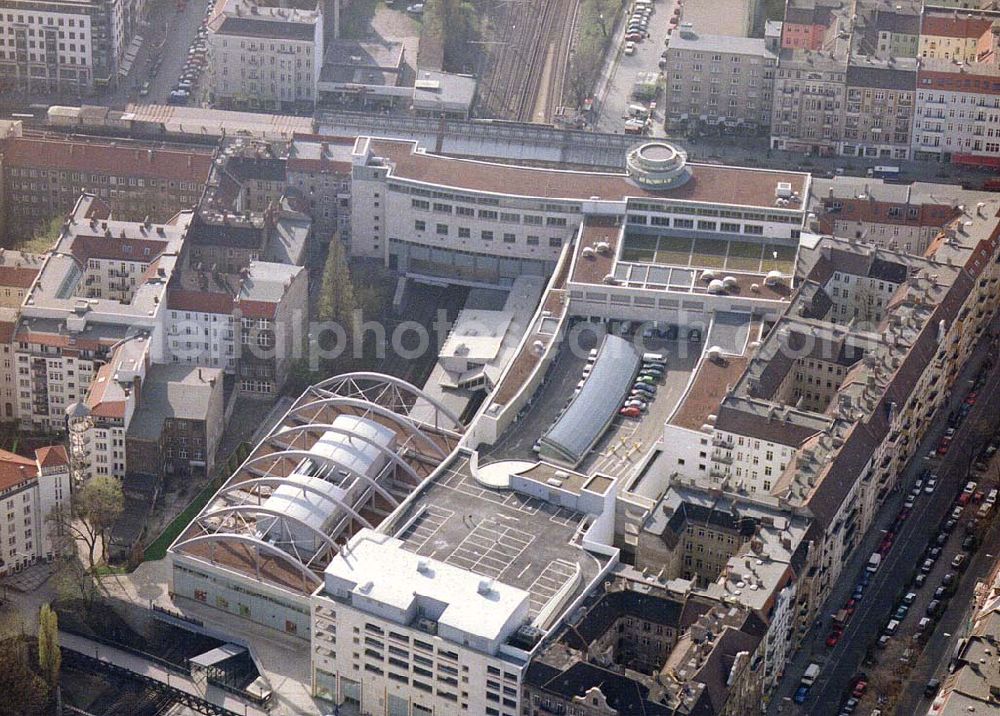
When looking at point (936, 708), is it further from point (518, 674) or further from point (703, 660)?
point (518, 674)

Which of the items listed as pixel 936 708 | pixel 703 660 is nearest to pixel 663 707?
pixel 703 660

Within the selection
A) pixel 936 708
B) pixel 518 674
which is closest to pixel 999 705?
pixel 936 708

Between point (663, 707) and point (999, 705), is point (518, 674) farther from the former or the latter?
point (999, 705)

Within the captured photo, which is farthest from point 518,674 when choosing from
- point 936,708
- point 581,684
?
point 936,708

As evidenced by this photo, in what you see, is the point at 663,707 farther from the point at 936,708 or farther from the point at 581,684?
the point at 936,708

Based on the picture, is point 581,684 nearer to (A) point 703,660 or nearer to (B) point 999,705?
(A) point 703,660

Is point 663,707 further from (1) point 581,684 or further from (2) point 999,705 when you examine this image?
(2) point 999,705
